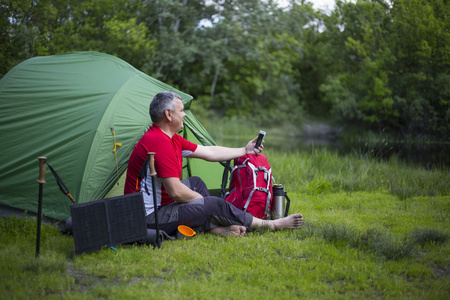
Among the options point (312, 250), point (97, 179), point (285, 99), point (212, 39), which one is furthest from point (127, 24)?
point (312, 250)

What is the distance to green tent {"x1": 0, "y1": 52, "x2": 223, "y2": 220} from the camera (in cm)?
380

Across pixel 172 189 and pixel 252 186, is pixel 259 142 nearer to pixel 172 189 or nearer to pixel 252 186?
pixel 252 186

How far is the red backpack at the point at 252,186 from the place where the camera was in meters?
3.91

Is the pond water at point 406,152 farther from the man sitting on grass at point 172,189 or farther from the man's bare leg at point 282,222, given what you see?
the man sitting on grass at point 172,189

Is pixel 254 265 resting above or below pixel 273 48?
below

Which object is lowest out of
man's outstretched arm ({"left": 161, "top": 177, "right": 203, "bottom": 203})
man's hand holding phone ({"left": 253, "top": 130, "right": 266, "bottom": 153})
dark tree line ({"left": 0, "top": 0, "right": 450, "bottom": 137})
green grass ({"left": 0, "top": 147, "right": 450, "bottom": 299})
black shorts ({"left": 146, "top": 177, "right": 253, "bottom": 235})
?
green grass ({"left": 0, "top": 147, "right": 450, "bottom": 299})

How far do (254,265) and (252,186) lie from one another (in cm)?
117

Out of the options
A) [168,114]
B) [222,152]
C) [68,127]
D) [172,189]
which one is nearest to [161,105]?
[168,114]

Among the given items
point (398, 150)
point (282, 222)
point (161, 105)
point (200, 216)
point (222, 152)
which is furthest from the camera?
point (398, 150)

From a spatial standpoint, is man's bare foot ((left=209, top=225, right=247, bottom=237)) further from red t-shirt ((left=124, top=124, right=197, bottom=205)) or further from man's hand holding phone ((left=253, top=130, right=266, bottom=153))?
man's hand holding phone ((left=253, top=130, right=266, bottom=153))

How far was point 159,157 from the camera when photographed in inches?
126

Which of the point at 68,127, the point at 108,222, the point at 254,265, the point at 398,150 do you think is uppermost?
the point at 68,127

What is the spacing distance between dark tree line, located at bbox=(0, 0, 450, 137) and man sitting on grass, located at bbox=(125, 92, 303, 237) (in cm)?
790

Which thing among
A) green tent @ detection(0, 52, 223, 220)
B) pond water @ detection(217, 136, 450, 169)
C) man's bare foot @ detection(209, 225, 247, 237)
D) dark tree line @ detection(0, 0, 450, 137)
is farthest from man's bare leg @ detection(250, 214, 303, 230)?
dark tree line @ detection(0, 0, 450, 137)
